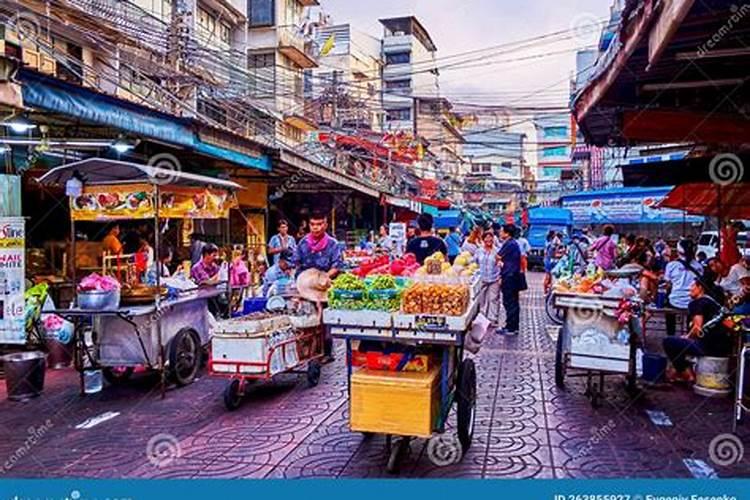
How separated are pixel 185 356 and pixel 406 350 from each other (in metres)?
3.52

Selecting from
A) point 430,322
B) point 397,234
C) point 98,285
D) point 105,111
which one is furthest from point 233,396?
point 397,234

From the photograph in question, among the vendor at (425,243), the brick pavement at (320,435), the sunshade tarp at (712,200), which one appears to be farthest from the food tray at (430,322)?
the sunshade tarp at (712,200)

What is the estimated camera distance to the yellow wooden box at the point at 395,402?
4.18 metres

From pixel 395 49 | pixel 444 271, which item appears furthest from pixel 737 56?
pixel 395 49

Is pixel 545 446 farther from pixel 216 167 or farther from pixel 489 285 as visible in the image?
pixel 216 167

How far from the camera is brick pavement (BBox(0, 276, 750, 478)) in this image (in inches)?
174

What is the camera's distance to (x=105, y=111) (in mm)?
7320

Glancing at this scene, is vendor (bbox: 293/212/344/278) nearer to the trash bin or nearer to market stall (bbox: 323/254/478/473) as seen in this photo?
market stall (bbox: 323/254/478/473)

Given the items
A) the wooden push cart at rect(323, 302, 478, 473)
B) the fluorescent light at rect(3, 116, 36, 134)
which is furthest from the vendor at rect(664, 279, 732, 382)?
the fluorescent light at rect(3, 116, 36, 134)

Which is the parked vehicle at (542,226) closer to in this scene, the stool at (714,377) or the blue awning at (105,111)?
the blue awning at (105,111)

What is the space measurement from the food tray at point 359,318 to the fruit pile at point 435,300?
150mm

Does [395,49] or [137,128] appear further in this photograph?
Answer: [395,49]

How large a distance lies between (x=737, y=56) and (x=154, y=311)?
237 inches

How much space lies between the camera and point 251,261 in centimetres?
1499
